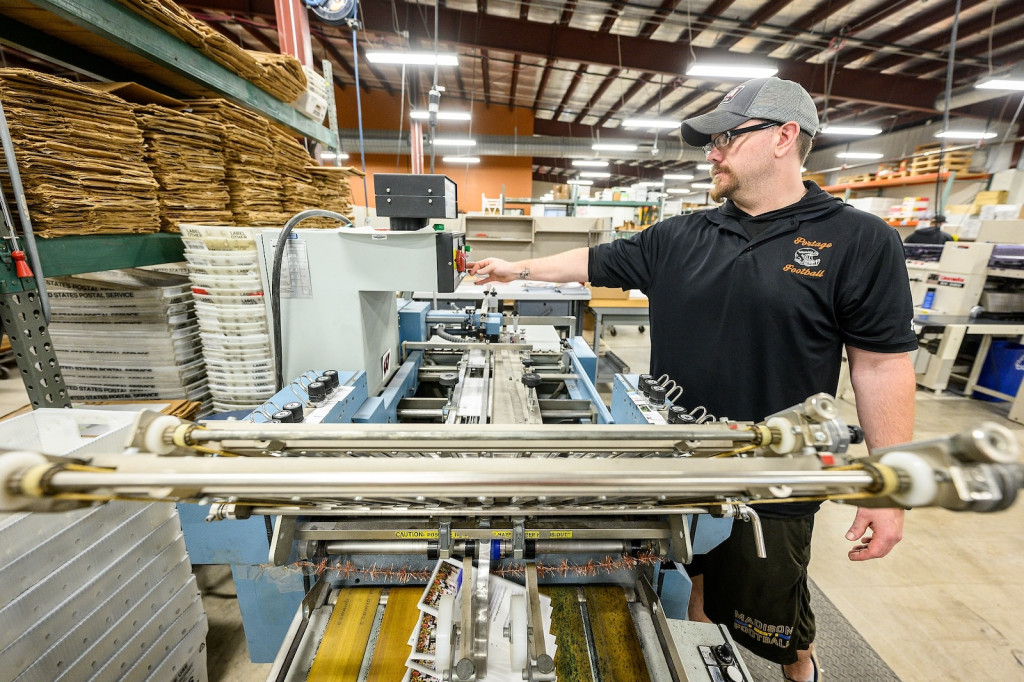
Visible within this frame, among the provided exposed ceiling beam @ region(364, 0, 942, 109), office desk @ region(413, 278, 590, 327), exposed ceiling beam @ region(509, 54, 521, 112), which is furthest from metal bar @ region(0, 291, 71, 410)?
exposed ceiling beam @ region(509, 54, 521, 112)

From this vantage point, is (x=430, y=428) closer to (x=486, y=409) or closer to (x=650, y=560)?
(x=650, y=560)

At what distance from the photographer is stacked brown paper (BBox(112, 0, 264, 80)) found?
1.25 meters

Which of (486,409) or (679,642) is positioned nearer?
(679,642)

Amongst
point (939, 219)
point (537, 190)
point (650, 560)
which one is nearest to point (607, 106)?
point (537, 190)

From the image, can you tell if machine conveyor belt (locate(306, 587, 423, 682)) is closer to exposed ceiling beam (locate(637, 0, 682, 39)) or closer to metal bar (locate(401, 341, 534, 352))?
metal bar (locate(401, 341, 534, 352))

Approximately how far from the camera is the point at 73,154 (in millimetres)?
1214

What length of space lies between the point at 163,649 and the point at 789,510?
192 centimetres

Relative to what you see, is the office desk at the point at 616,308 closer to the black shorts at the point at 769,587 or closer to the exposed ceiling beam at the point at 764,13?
the black shorts at the point at 769,587

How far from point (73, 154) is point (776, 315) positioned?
210cm

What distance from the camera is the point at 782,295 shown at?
46.6 inches

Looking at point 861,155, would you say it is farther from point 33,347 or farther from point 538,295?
point 33,347

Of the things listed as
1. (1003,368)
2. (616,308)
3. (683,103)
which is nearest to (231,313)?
(616,308)

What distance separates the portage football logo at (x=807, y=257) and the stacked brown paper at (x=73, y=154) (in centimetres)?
210

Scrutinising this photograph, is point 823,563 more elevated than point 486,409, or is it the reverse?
point 486,409
